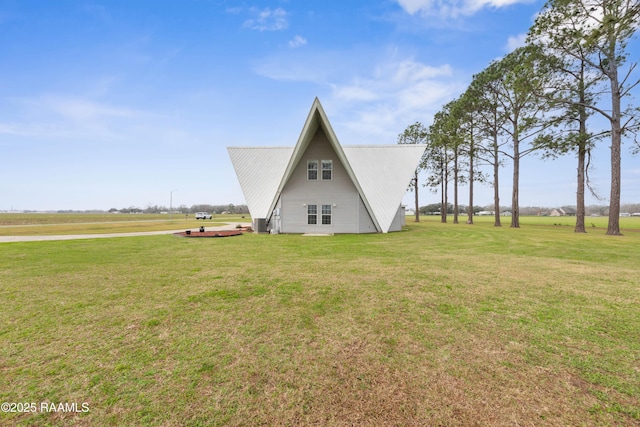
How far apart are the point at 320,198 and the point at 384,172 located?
276 inches

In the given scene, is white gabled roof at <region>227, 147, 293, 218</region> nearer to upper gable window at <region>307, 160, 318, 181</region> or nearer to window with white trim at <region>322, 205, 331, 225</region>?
upper gable window at <region>307, 160, 318, 181</region>

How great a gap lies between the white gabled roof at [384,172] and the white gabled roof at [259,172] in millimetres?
6695

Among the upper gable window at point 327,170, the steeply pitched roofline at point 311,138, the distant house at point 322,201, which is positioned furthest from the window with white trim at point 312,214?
the steeply pitched roofline at point 311,138

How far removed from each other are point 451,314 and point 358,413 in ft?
10.1

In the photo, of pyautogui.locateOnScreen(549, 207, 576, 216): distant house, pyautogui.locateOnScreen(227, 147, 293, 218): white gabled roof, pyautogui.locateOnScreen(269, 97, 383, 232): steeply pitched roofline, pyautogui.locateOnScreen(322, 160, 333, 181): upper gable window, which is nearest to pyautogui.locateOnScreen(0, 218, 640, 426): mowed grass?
pyautogui.locateOnScreen(269, 97, 383, 232): steeply pitched roofline

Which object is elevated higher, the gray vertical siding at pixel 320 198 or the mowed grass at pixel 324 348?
Answer: the gray vertical siding at pixel 320 198

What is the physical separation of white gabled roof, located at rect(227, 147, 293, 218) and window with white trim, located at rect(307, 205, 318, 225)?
3.37 meters

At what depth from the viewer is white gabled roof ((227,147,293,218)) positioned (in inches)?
861

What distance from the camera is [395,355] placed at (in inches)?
137

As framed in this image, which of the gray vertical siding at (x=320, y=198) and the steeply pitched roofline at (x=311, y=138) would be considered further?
the gray vertical siding at (x=320, y=198)

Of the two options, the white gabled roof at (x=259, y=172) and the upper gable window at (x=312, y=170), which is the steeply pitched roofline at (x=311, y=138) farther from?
the white gabled roof at (x=259, y=172)

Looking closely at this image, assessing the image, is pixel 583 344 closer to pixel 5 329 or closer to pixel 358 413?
pixel 358 413

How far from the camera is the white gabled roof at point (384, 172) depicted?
20812 mm

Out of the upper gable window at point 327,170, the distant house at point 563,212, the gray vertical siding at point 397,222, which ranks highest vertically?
the upper gable window at point 327,170
